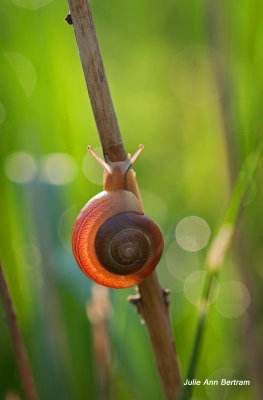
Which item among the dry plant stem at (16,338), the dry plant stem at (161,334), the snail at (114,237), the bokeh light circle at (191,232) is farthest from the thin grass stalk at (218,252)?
the bokeh light circle at (191,232)

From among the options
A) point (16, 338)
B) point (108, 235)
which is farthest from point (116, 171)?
point (16, 338)

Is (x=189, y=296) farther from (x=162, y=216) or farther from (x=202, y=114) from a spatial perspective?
(x=202, y=114)

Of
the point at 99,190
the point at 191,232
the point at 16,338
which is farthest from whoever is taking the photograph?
the point at 191,232

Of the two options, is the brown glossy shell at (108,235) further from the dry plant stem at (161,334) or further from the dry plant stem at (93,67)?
the dry plant stem at (93,67)

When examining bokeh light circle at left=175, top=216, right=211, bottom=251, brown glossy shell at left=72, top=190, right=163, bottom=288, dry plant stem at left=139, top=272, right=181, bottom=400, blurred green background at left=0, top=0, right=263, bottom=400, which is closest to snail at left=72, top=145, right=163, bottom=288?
brown glossy shell at left=72, top=190, right=163, bottom=288

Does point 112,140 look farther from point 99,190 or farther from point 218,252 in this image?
point 99,190

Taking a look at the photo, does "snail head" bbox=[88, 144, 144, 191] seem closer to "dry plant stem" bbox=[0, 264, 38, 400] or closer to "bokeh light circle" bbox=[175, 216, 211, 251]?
"dry plant stem" bbox=[0, 264, 38, 400]

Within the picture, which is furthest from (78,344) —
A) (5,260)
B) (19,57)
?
(19,57)
